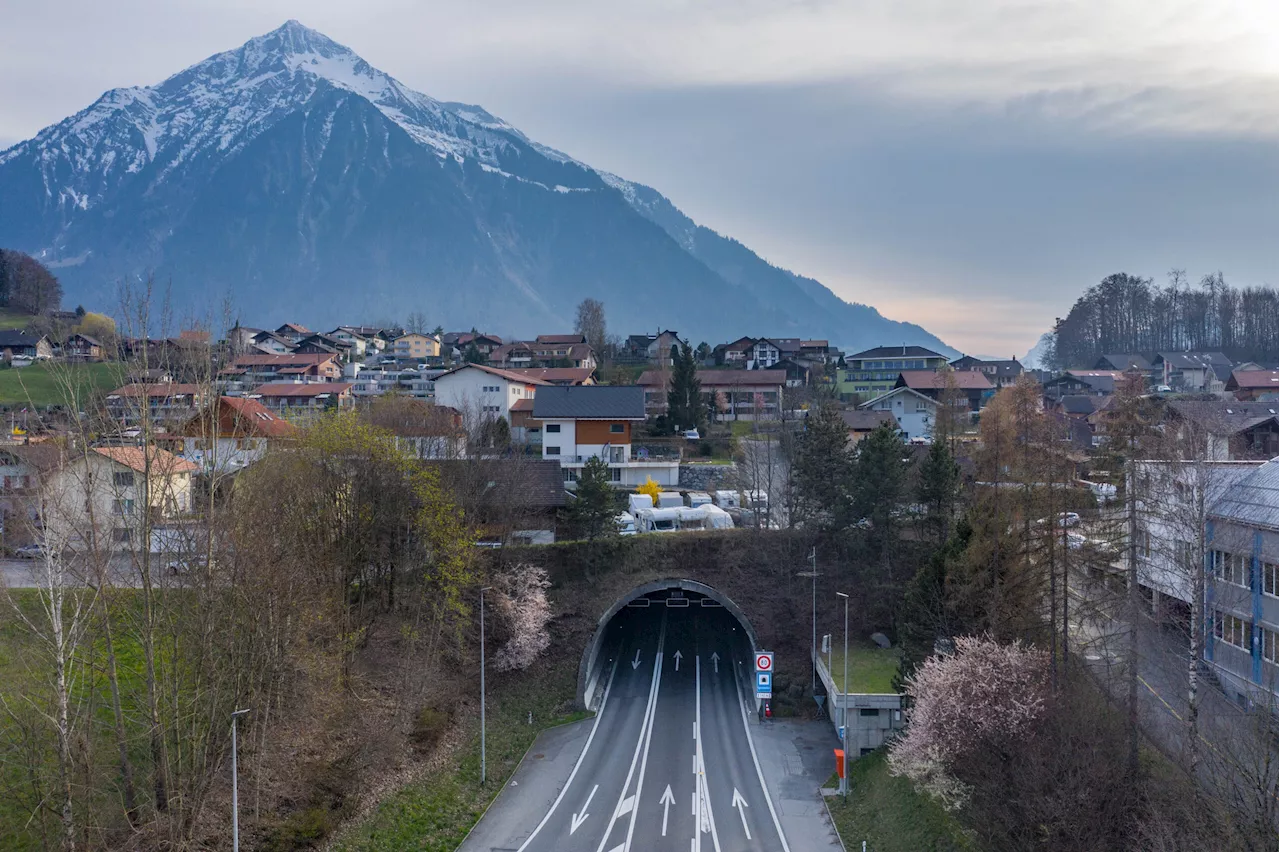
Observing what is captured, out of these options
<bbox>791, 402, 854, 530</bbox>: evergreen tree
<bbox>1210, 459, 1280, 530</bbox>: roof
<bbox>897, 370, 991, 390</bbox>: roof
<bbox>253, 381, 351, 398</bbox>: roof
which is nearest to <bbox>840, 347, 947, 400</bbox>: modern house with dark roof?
<bbox>897, 370, 991, 390</bbox>: roof

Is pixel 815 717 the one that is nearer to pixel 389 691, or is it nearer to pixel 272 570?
pixel 389 691

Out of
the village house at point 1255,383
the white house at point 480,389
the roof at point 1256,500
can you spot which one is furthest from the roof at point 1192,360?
the roof at point 1256,500

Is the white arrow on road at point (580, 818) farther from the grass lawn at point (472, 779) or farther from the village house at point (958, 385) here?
the village house at point (958, 385)

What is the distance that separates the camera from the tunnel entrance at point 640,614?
116 ft

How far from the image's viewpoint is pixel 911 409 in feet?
233

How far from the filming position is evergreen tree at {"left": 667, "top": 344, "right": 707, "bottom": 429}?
2406 inches

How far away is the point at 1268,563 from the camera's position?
23750mm

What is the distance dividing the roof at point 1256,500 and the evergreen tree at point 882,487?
13.9 m

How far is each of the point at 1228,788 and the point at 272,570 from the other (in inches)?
834

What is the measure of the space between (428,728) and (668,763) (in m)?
8.16

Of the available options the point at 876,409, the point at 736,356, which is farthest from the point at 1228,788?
the point at 736,356

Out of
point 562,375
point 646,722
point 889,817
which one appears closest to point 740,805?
point 889,817

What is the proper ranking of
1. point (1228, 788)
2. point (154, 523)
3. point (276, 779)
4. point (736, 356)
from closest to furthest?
point (1228, 788), point (154, 523), point (276, 779), point (736, 356)

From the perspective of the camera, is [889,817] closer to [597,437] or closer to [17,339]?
[597,437]
